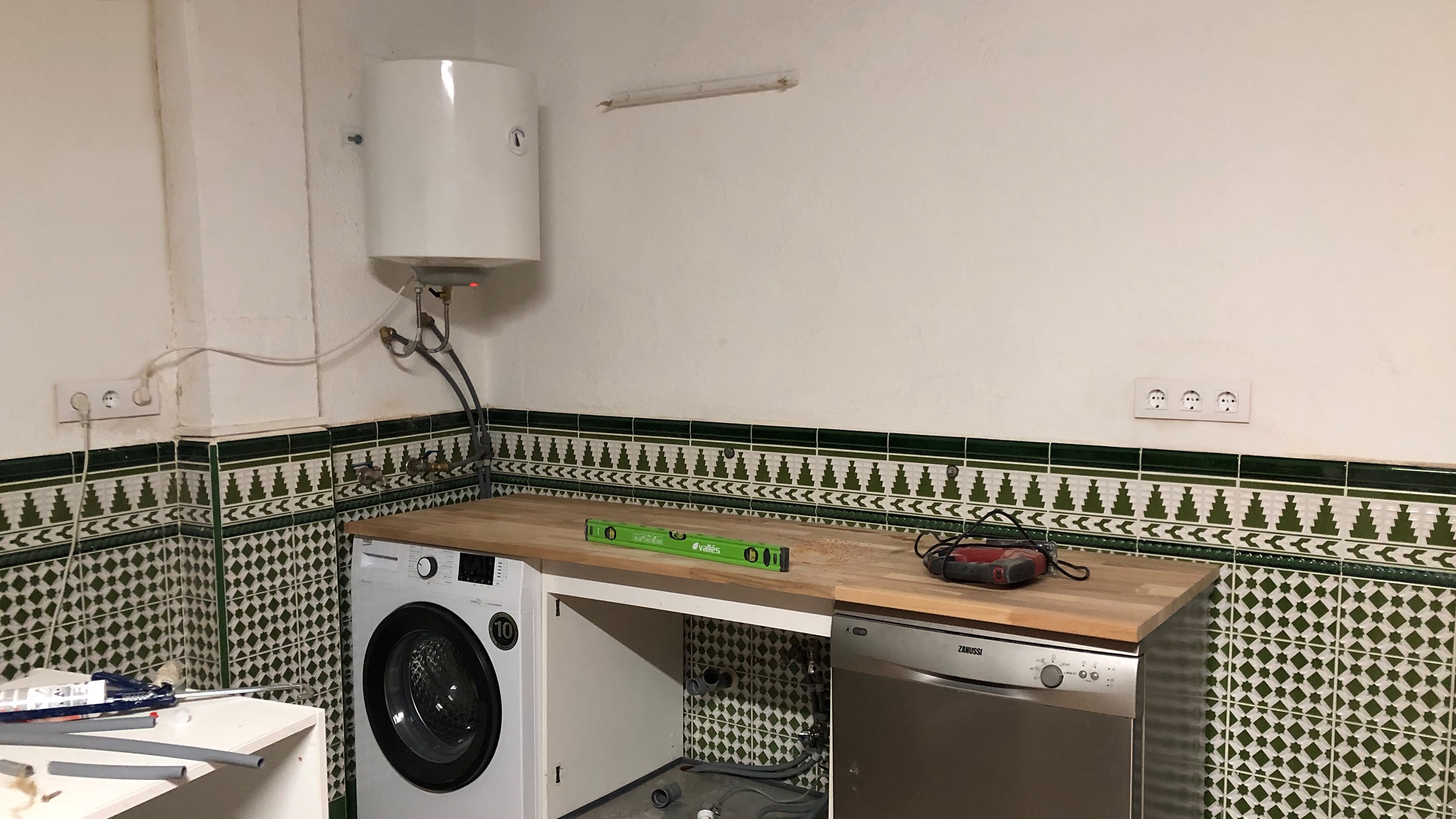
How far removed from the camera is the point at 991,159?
9.56ft

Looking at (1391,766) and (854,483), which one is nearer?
(1391,766)

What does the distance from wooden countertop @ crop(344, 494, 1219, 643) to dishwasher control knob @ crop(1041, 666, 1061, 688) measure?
0.28 feet

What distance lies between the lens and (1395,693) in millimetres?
2498

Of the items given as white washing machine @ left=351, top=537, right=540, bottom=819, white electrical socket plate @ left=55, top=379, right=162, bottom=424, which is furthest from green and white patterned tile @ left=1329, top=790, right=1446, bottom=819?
white electrical socket plate @ left=55, top=379, right=162, bottom=424

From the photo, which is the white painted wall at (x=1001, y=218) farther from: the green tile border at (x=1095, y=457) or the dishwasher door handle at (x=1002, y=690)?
the dishwasher door handle at (x=1002, y=690)

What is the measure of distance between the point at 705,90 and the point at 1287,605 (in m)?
2.13

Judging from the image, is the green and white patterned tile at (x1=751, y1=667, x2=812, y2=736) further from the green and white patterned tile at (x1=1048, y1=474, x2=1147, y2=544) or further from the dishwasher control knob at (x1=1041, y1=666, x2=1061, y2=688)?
the dishwasher control knob at (x1=1041, y1=666, x2=1061, y2=688)

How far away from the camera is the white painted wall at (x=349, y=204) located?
332 centimetres

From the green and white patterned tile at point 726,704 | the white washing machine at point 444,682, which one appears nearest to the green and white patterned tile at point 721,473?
the green and white patterned tile at point 726,704

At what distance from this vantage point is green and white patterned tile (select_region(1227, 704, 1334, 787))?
2586mm

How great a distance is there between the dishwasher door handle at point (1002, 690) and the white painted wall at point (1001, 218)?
808mm

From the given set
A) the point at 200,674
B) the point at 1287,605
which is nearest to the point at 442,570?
the point at 200,674

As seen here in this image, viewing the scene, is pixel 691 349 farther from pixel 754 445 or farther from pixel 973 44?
pixel 973 44

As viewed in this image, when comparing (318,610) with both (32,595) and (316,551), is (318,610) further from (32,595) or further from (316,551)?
(32,595)
